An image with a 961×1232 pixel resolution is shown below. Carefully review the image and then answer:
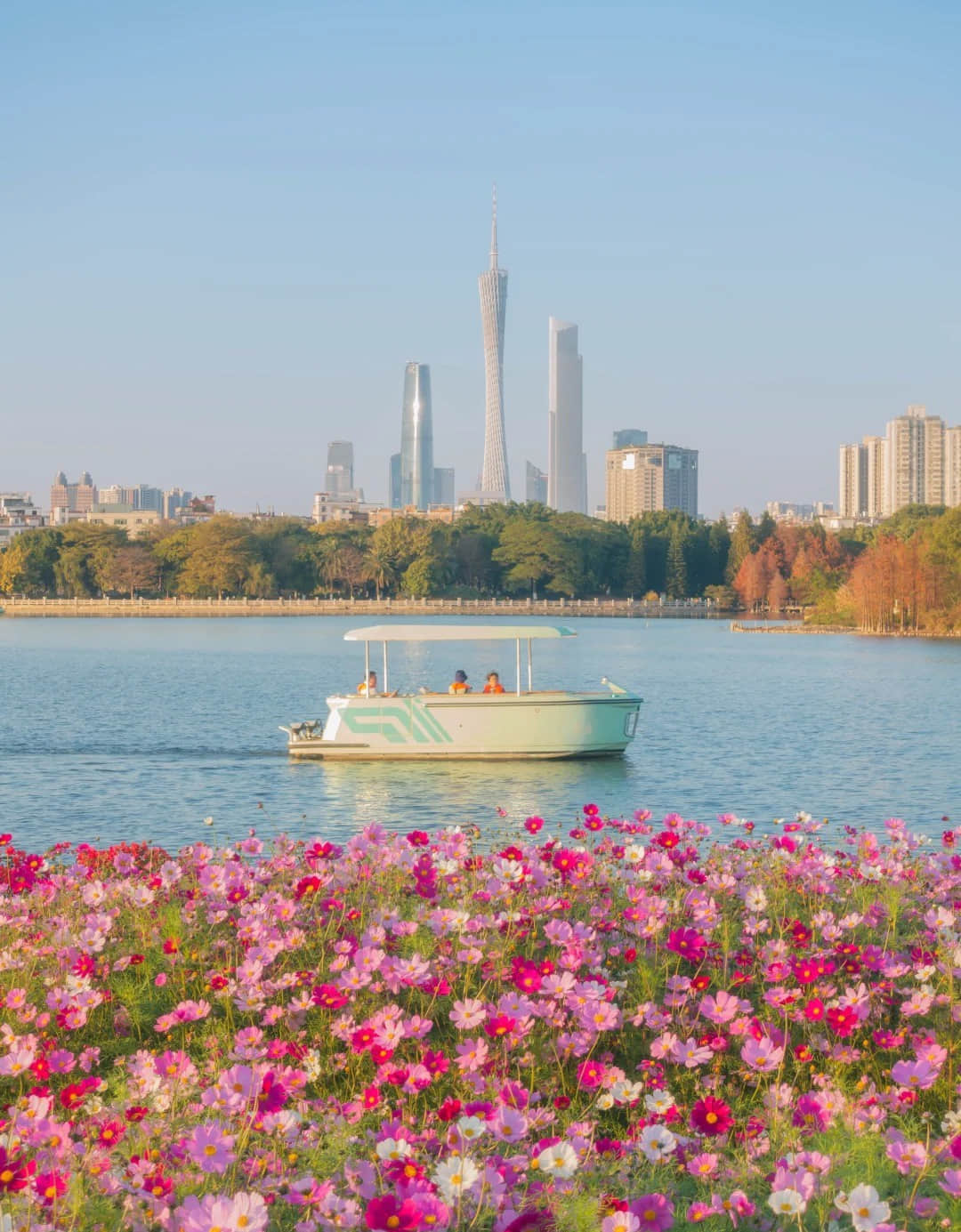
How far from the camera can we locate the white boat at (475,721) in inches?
1088

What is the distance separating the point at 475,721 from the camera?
2764 cm

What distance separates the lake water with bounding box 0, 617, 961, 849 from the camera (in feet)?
79.0

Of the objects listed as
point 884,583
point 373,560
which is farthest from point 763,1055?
point 373,560

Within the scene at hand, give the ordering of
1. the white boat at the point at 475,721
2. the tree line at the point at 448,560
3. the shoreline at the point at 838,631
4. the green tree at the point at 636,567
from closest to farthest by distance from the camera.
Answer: the white boat at the point at 475,721
the shoreline at the point at 838,631
the tree line at the point at 448,560
the green tree at the point at 636,567

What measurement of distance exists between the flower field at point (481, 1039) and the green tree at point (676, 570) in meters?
151

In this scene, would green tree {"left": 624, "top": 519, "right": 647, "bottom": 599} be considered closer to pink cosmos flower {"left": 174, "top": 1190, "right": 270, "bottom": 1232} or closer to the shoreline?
the shoreline

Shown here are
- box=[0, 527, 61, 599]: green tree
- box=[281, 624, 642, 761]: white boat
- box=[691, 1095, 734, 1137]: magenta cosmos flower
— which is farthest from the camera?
box=[0, 527, 61, 599]: green tree

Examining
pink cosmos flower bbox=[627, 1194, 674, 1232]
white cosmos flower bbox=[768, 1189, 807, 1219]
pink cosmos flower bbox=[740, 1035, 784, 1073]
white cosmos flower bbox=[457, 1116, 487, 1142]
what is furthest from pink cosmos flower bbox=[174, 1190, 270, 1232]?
pink cosmos flower bbox=[740, 1035, 784, 1073]

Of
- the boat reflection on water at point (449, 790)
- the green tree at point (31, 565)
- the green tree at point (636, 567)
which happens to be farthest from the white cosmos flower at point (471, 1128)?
the green tree at point (636, 567)

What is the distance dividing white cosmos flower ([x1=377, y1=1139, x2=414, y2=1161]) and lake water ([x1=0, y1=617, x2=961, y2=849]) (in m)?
13.9

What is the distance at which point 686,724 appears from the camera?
40875 mm

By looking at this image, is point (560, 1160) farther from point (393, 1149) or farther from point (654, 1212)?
point (393, 1149)

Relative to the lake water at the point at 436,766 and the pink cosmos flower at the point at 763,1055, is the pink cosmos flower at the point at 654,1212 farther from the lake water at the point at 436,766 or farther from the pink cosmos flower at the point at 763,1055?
the lake water at the point at 436,766

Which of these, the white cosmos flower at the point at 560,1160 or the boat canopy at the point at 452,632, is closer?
the white cosmos flower at the point at 560,1160
